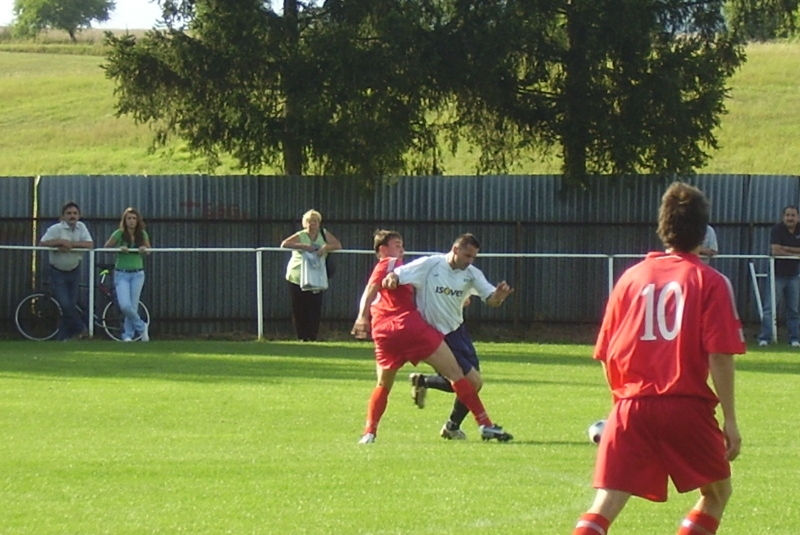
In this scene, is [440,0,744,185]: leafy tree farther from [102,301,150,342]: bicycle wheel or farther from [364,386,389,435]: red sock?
[364,386,389,435]: red sock

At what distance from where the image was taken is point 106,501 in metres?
8.69

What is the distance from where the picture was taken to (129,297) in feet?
70.9

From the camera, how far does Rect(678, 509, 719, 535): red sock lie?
639cm

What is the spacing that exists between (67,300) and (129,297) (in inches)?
42.6

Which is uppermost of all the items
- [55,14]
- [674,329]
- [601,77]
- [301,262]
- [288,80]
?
[55,14]

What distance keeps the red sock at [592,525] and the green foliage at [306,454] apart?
1.72m

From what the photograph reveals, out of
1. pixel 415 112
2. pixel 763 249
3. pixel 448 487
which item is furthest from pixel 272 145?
pixel 448 487

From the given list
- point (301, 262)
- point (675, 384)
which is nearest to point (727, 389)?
point (675, 384)

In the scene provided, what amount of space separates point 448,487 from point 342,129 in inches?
599

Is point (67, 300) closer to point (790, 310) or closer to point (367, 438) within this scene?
point (790, 310)

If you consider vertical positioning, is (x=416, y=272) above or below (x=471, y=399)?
above

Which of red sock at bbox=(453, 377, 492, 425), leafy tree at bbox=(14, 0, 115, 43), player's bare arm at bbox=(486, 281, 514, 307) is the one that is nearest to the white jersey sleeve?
player's bare arm at bbox=(486, 281, 514, 307)

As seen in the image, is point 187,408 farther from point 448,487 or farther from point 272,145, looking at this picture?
point 272,145

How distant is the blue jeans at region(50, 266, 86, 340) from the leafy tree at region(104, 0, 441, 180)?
368cm
